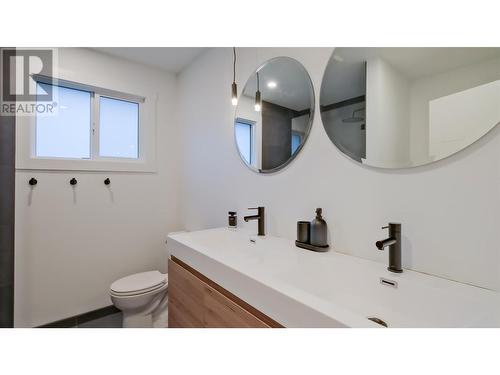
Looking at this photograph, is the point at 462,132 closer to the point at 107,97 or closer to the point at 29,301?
the point at 107,97

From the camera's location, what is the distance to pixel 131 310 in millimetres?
1608

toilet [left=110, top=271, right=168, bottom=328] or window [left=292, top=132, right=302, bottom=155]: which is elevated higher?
window [left=292, top=132, right=302, bottom=155]

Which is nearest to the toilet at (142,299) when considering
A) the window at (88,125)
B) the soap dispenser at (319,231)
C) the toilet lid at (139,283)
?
the toilet lid at (139,283)

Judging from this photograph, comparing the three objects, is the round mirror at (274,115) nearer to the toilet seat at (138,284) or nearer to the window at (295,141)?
the window at (295,141)

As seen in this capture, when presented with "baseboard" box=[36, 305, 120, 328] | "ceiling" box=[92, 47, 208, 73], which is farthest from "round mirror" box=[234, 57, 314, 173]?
"baseboard" box=[36, 305, 120, 328]

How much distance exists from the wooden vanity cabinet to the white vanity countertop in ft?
0.14

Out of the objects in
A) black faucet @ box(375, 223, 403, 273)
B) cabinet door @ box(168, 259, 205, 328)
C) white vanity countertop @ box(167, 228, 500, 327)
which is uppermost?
black faucet @ box(375, 223, 403, 273)

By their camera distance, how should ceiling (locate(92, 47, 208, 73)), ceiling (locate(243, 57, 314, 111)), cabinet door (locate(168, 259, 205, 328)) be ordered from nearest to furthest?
1. cabinet door (locate(168, 259, 205, 328))
2. ceiling (locate(243, 57, 314, 111))
3. ceiling (locate(92, 47, 208, 73))

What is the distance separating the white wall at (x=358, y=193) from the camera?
0.66m

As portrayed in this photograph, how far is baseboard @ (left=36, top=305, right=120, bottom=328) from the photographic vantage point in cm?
166

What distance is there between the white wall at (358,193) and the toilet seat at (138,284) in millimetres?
616

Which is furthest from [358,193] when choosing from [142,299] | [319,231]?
[142,299]

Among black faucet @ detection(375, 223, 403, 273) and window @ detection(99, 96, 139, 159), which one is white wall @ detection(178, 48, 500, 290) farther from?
window @ detection(99, 96, 139, 159)
